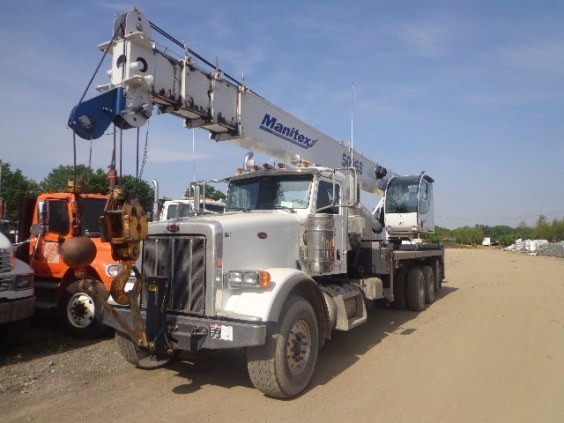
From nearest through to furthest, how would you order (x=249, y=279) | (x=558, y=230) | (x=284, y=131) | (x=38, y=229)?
(x=249, y=279) < (x=38, y=229) < (x=284, y=131) < (x=558, y=230)

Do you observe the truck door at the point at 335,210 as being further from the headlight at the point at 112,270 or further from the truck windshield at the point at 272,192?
the headlight at the point at 112,270

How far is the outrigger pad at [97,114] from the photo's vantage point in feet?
13.8

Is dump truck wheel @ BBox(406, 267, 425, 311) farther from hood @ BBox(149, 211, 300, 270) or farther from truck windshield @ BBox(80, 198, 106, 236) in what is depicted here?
truck windshield @ BBox(80, 198, 106, 236)

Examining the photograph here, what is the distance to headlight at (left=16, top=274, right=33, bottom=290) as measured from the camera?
5.70 meters

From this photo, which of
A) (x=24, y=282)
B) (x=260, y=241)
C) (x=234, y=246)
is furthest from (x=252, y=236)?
(x=24, y=282)

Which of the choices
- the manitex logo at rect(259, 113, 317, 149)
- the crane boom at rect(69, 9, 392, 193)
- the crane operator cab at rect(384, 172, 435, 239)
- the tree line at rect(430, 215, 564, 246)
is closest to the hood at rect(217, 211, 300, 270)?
the crane boom at rect(69, 9, 392, 193)

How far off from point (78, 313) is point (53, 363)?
122cm

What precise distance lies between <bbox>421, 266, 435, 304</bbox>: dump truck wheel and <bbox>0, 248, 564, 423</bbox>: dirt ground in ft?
10.7

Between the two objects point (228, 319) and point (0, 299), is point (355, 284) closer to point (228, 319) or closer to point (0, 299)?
point (228, 319)

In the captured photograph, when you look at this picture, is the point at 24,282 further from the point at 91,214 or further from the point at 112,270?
the point at 91,214

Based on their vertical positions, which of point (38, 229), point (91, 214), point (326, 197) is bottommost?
point (38, 229)

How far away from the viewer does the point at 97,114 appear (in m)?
4.31

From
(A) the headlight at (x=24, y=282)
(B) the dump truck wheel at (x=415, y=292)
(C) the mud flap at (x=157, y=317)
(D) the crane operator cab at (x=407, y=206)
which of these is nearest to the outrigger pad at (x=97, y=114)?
(C) the mud flap at (x=157, y=317)

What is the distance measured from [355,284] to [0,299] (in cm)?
471
